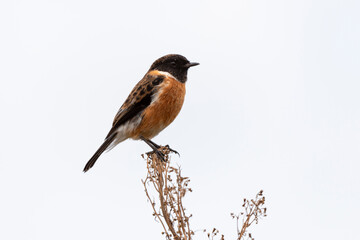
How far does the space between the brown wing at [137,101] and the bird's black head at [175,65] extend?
32cm

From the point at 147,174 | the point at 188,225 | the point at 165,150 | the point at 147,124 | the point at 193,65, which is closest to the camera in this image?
the point at 188,225

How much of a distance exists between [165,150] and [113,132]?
2.04 metres

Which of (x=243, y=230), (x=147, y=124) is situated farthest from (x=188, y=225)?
(x=147, y=124)

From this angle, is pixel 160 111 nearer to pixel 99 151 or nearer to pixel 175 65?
pixel 175 65

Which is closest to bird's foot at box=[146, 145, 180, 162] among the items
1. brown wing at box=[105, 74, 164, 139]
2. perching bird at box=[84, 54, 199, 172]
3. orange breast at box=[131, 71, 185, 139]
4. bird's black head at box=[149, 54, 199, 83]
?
perching bird at box=[84, 54, 199, 172]

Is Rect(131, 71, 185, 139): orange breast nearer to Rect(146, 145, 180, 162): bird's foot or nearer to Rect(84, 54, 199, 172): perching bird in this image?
Rect(84, 54, 199, 172): perching bird

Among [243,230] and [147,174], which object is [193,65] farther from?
[243,230]

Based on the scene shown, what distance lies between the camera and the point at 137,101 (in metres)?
8.80

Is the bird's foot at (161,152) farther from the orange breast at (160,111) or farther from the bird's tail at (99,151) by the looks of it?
the bird's tail at (99,151)

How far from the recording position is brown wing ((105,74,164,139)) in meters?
8.73

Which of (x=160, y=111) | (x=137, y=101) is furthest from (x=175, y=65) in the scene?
(x=160, y=111)

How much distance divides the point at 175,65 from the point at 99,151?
191cm

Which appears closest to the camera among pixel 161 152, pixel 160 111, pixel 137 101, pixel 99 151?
pixel 161 152

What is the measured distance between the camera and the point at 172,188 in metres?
5.59
